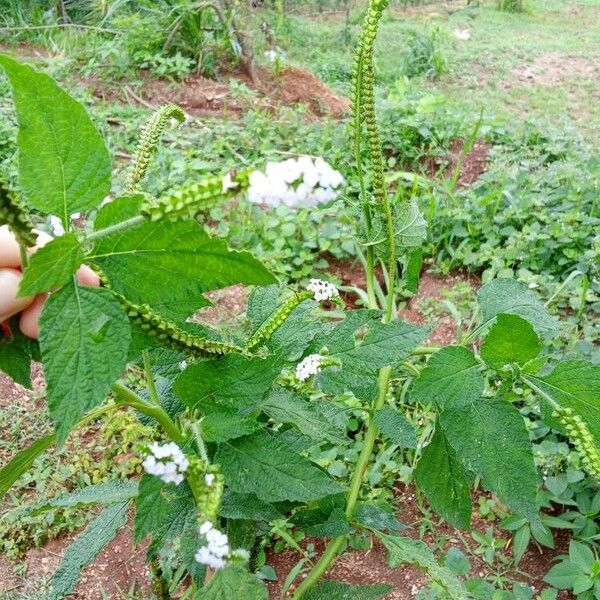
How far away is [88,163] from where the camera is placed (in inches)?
24.6

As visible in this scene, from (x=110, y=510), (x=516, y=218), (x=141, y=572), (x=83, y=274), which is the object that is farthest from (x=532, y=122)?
(x=83, y=274)

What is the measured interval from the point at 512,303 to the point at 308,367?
336 millimetres

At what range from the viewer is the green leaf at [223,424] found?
796 mm

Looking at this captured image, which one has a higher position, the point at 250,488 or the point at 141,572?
the point at 250,488

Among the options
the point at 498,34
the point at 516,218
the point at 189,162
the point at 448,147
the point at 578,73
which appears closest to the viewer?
the point at 516,218

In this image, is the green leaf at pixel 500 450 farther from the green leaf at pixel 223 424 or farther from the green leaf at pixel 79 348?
the green leaf at pixel 79 348

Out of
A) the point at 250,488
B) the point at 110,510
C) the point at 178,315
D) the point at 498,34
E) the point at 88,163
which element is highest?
the point at 88,163

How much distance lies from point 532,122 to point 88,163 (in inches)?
126

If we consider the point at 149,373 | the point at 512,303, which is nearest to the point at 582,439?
the point at 512,303

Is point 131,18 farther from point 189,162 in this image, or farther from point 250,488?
point 250,488

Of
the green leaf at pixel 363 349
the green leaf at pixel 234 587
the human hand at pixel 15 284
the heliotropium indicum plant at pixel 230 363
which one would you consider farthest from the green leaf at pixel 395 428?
the human hand at pixel 15 284

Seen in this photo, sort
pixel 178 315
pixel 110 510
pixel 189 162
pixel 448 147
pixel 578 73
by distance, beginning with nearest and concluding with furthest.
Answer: pixel 178 315, pixel 110 510, pixel 189 162, pixel 448 147, pixel 578 73

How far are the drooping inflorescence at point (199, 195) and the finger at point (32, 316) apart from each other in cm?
20

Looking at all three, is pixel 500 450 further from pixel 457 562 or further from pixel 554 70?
pixel 554 70
